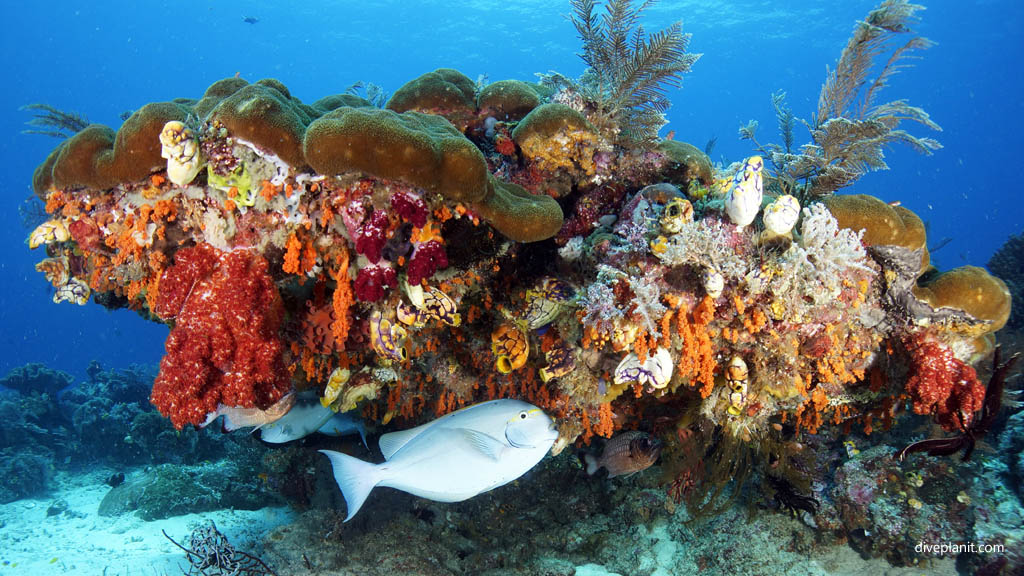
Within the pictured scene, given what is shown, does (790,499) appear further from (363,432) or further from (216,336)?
(216,336)

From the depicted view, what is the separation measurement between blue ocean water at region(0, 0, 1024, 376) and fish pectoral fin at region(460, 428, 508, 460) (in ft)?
230

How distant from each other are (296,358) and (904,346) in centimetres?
445

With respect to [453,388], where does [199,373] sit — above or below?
above

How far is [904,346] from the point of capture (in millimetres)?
3027

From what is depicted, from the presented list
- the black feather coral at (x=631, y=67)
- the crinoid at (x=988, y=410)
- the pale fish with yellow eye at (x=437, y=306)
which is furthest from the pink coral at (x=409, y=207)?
the crinoid at (x=988, y=410)

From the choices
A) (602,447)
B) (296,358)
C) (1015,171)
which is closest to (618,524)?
(602,447)

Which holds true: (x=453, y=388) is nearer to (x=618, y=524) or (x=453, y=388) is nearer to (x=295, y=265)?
(x=295, y=265)

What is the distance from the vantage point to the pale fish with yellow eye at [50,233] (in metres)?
2.91

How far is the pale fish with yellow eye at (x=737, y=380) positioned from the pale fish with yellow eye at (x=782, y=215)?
3.00 ft

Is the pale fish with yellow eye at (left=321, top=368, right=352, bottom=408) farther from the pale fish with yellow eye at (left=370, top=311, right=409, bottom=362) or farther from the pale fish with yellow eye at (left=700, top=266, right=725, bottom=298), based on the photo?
the pale fish with yellow eye at (left=700, top=266, right=725, bottom=298)

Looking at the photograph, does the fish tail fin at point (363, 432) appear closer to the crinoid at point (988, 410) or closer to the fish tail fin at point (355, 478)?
the fish tail fin at point (355, 478)

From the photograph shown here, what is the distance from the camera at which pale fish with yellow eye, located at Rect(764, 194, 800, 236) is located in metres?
2.59

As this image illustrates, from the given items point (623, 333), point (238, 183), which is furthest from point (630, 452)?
point (238, 183)

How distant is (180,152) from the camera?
2525 mm
